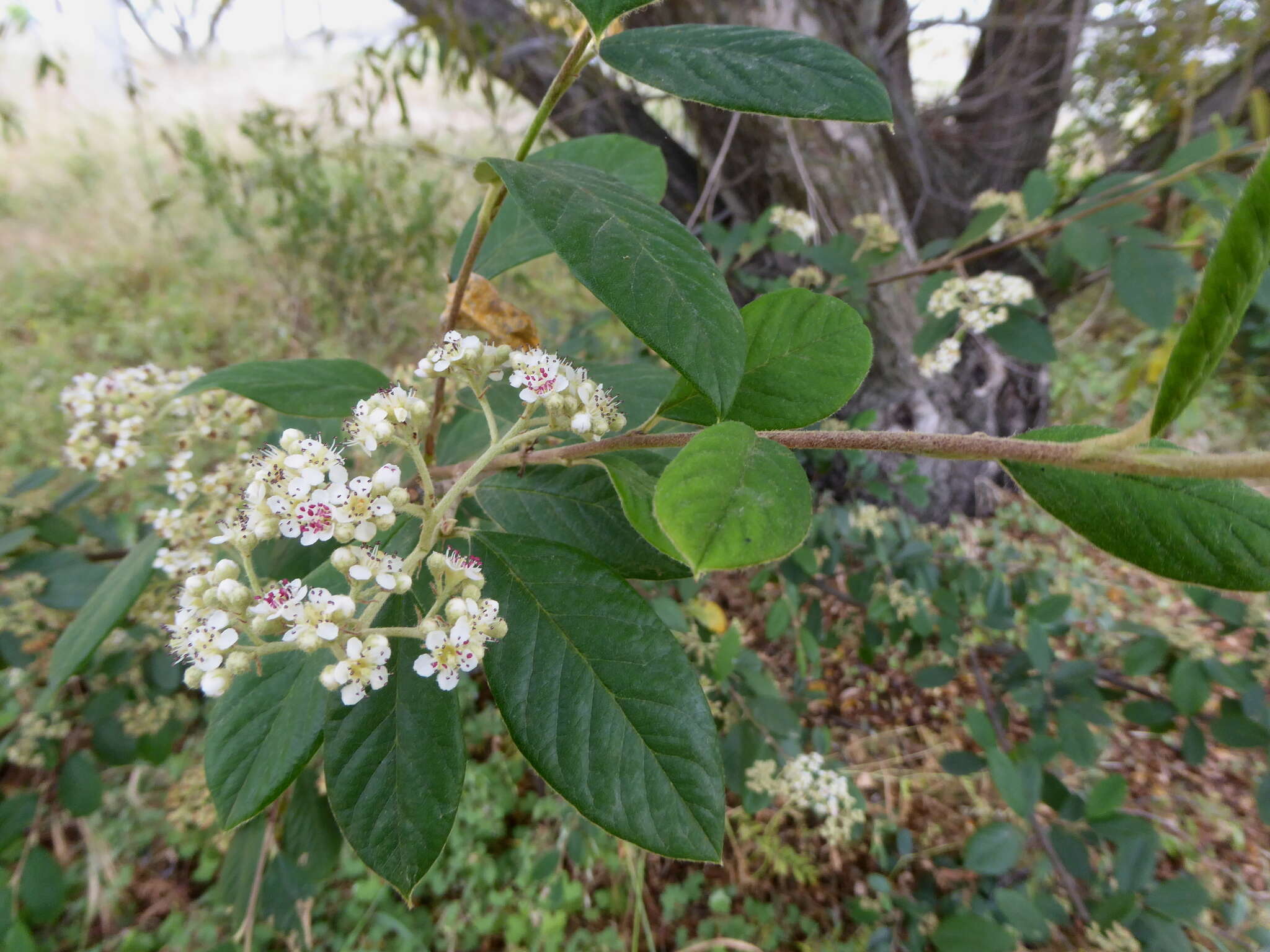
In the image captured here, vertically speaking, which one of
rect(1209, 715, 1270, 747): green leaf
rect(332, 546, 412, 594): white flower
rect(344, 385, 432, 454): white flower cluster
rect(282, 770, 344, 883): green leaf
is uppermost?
rect(344, 385, 432, 454): white flower cluster

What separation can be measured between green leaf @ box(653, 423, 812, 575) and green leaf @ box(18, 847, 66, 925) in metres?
1.97

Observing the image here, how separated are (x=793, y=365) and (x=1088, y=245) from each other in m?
1.52

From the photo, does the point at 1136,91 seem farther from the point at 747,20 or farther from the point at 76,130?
the point at 76,130

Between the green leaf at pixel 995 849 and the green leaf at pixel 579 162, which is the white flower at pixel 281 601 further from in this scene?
the green leaf at pixel 995 849

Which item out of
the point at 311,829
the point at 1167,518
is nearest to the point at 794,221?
the point at 1167,518

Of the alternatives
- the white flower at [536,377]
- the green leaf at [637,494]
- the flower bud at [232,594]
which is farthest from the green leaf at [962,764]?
the flower bud at [232,594]

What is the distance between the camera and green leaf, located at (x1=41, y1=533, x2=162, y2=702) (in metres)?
0.82

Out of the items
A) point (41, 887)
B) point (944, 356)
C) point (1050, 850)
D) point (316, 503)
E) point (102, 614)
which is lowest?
point (41, 887)

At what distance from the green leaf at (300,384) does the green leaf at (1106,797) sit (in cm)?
156

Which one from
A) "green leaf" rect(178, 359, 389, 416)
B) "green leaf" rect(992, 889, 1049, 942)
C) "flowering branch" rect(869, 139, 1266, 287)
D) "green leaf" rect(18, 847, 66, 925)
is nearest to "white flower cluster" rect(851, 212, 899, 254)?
"flowering branch" rect(869, 139, 1266, 287)

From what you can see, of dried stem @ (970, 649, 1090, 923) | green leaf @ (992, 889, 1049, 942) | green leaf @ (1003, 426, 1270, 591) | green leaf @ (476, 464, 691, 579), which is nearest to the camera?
green leaf @ (1003, 426, 1270, 591)

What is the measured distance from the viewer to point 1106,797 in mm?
1305

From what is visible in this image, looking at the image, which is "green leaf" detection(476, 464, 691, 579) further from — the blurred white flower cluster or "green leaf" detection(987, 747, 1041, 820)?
the blurred white flower cluster

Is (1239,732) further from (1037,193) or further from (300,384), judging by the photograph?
(300,384)
